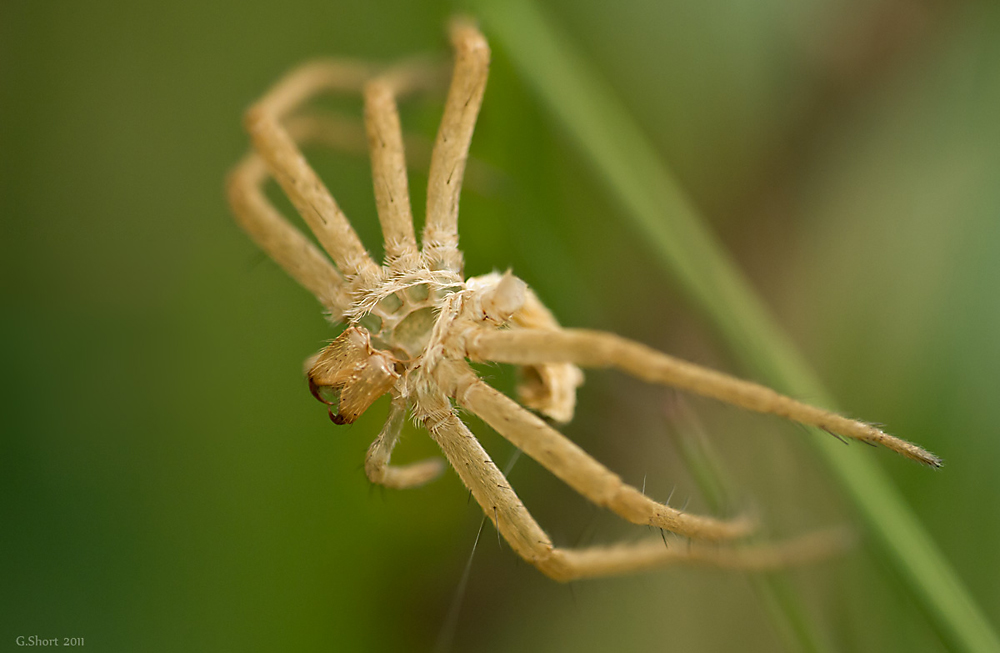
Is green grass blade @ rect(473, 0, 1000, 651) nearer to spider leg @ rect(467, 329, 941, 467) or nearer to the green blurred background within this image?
the green blurred background

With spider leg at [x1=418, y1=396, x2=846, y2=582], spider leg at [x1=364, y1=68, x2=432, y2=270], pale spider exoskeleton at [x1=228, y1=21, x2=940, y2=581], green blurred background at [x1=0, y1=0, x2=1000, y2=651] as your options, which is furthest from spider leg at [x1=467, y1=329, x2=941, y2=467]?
green blurred background at [x1=0, y1=0, x2=1000, y2=651]

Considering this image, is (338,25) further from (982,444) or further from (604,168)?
(982,444)

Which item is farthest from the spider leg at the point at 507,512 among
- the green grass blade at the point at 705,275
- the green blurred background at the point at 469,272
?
the green blurred background at the point at 469,272

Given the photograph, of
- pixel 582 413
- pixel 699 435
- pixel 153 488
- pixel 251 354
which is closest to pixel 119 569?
pixel 153 488

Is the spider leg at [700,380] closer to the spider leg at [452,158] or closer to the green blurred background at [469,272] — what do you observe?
the spider leg at [452,158]

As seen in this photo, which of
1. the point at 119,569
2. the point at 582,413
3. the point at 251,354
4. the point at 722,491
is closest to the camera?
the point at 722,491

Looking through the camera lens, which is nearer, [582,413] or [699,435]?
[699,435]
